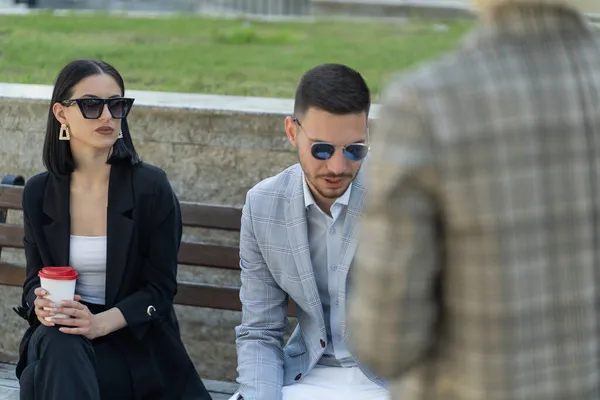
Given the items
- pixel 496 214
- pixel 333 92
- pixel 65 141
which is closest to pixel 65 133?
pixel 65 141

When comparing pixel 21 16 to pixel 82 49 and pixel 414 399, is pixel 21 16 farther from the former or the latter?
pixel 414 399

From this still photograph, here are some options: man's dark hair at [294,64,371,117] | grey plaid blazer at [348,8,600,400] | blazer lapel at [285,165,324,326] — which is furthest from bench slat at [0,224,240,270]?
grey plaid blazer at [348,8,600,400]

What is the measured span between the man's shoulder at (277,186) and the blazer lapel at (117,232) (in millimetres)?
647

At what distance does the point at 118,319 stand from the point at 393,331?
87.3 inches

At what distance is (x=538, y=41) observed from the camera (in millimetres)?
1672

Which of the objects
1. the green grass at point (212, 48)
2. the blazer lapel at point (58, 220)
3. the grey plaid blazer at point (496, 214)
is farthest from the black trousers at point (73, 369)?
the green grass at point (212, 48)

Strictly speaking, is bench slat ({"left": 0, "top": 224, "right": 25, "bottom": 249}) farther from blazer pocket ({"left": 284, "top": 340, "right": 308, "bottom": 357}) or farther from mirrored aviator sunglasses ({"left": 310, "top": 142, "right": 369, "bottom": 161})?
mirrored aviator sunglasses ({"left": 310, "top": 142, "right": 369, "bottom": 161})

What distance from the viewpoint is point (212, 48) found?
30.4 feet

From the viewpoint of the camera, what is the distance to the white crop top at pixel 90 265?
3.84 m

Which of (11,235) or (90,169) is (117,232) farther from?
(11,235)

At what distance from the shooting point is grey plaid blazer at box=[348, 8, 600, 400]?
1.60 meters

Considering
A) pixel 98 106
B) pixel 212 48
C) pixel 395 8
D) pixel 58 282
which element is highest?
pixel 395 8

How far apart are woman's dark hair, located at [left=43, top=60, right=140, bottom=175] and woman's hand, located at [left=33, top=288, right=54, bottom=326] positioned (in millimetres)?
516

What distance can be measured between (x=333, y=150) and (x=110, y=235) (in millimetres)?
1114
